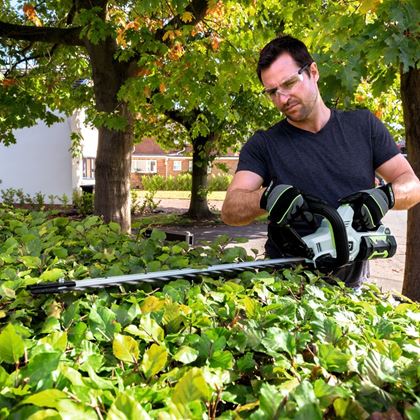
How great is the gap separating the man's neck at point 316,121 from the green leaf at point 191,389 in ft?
6.84

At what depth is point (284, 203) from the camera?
2242 mm

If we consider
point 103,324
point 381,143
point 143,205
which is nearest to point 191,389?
point 103,324

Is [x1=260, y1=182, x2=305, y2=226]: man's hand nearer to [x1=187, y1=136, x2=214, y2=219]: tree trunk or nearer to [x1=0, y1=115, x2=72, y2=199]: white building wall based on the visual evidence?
[x1=187, y1=136, x2=214, y2=219]: tree trunk

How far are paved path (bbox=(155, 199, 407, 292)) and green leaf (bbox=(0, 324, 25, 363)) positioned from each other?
2.09 metres

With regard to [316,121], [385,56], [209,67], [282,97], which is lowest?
[316,121]

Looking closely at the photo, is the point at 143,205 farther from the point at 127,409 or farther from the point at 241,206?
the point at 127,409

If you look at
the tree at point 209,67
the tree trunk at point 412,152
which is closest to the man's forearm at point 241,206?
the tree trunk at point 412,152

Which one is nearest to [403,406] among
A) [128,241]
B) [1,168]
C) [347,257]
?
[347,257]

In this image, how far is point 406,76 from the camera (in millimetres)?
5188

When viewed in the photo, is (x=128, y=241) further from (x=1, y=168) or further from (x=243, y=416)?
(x=1, y=168)

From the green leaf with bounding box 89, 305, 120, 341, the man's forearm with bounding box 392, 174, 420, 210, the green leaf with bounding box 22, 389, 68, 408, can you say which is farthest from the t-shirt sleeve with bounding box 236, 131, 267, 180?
the green leaf with bounding box 22, 389, 68, 408

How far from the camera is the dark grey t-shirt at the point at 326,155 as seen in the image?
9.02 feet

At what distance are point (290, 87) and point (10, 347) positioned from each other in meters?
2.05

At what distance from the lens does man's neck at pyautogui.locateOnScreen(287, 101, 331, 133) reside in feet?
9.14
